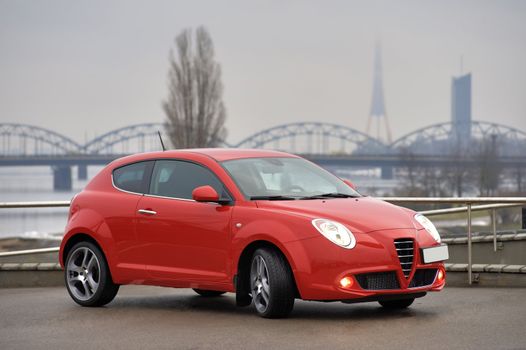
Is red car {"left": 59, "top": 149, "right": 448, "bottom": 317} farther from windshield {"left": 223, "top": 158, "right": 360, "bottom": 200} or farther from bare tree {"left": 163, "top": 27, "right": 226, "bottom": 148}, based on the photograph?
bare tree {"left": 163, "top": 27, "right": 226, "bottom": 148}

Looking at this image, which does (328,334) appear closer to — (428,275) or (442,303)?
(428,275)

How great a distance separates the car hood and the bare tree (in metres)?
61.0

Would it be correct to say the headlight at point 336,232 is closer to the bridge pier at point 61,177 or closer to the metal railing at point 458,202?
the metal railing at point 458,202

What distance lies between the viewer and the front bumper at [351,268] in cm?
861

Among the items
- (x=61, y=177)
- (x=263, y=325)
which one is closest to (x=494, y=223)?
(x=263, y=325)

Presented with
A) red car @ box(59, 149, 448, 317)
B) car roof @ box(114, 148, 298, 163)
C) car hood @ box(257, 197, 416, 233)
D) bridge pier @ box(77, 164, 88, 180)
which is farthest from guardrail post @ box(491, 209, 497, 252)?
bridge pier @ box(77, 164, 88, 180)

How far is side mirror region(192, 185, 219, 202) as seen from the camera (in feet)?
30.4

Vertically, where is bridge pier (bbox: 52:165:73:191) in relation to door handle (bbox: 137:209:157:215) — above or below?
below

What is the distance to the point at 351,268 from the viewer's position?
8.60 metres

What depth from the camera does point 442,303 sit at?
10047 millimetres

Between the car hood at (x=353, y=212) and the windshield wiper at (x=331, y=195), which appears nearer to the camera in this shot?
the car hood at (x=353, y=212)

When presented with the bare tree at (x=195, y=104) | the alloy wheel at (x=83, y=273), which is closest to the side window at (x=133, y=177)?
the alloy wheel at (x=83, y=273)

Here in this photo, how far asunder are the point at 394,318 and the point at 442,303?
3.84 ft

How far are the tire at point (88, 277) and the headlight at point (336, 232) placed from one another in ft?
8.88
